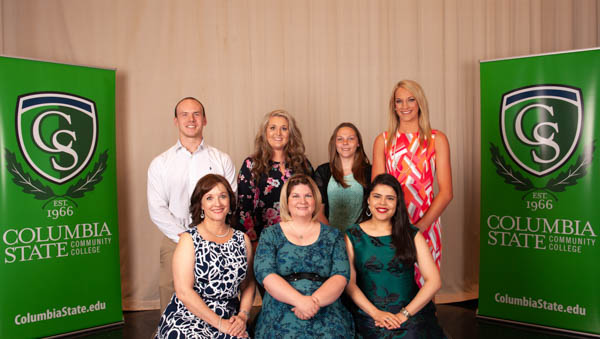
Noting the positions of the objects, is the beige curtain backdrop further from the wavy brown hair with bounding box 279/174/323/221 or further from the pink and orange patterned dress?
the wavy brown hair with bounding box 279/174/323/221

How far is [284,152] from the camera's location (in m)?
3.21

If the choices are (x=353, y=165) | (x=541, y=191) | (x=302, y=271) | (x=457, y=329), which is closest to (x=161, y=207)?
(x=302, y=271)

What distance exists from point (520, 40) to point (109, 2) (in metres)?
4.16

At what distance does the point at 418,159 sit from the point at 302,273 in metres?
1.13

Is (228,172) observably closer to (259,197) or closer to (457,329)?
(259,197)

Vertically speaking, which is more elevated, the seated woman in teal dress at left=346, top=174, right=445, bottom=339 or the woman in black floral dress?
the woman in black floral dress

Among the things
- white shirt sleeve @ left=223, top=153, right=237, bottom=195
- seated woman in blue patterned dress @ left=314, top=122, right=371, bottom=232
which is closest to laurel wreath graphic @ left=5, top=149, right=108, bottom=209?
white shirt sleeve @ left=223, top=153, right=237, bottom=195

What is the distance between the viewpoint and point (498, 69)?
156 inches

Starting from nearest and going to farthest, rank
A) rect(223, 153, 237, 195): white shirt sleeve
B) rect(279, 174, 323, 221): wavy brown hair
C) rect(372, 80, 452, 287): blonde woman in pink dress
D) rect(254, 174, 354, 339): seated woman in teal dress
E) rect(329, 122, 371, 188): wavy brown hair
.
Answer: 1. rect(254, 174, 354, 339): seated woman in teal dress
2. rect(279, 174, 323, 221): wavy brown hair
3. rect(372, 80, 452, 287): blonde woman in pink dress
4. rect(329, 122, 371, 188): wavy brown hair
5. rect(223, 153, 237, 195): white shirt sleeve

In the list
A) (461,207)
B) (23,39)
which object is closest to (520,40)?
(461,207)

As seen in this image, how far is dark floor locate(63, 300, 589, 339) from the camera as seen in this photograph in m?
3.63

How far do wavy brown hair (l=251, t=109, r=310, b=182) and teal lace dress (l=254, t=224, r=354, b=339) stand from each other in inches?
27.8

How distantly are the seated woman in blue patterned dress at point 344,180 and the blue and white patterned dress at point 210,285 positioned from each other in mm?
776

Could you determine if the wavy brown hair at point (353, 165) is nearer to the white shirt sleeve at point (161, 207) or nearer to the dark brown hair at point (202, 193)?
the dark brown hair at point (202, 193)
